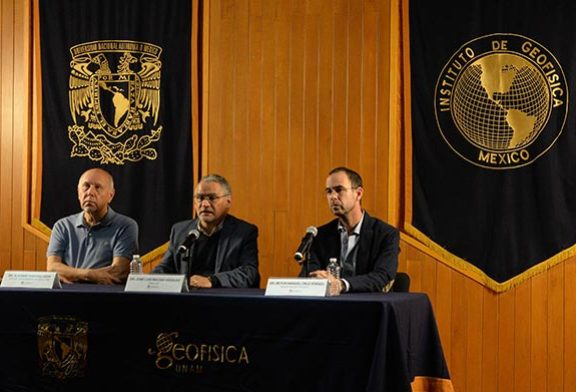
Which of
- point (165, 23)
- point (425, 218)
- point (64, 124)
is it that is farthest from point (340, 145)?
point (64, 124)

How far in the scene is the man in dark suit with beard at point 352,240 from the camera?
4.52 metres

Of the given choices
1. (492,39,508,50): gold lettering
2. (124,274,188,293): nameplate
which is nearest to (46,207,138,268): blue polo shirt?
(124,274,188,293): nameplate

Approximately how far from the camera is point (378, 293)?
4.18 metres

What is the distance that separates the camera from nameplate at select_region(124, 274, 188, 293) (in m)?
3.96

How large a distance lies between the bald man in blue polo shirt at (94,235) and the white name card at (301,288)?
1383mm

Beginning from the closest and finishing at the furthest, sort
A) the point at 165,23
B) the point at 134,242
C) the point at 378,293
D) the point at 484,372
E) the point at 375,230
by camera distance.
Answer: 1. the point at 378,293
2. the point at 375,230
3. the point at 134,242
4. the point at 484,372
5. the point at 165,23

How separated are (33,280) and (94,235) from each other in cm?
97

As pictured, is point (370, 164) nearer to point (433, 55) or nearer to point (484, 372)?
point (433, 55)

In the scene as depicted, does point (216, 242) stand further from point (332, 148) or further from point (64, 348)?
point (332, 148)

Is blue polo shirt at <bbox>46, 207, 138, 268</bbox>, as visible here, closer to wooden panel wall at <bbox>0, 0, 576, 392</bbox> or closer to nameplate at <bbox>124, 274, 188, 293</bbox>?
nameplate at <bbox>124, 274, 188, 293</bbox>

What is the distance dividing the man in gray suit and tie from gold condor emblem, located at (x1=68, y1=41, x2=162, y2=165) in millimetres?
1669

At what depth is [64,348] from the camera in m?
3.97

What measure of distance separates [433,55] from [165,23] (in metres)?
1.81

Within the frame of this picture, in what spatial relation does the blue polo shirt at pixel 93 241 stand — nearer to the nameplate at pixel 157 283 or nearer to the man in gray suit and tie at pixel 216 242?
the man in gray suit and tie at pixel 216 242
